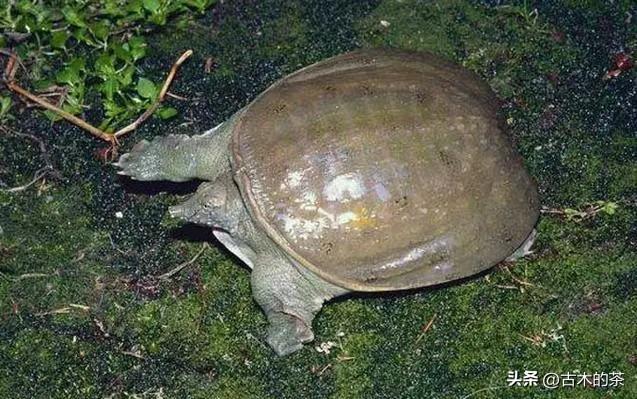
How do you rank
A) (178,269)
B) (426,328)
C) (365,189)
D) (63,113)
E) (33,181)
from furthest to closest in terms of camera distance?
(63,113)
(33,181)
(178,269)
(426,328)
(365,189)

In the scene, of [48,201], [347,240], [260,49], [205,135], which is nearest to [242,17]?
[260,49]

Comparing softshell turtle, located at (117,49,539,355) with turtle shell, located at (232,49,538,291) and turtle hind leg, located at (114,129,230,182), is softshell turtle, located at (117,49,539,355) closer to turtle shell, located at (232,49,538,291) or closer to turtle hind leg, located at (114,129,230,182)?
turtle shell, located at (232,49,538,291)

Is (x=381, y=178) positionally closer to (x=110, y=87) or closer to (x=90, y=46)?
(x=110, y=87)

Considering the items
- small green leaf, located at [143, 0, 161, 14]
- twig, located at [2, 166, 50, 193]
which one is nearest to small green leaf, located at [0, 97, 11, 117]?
twig, located at [2, 166, 50, 193]

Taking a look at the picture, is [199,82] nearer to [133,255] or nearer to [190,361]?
[133,255]

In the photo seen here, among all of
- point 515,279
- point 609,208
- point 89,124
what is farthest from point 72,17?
point 609,208

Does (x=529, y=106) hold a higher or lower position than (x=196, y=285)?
higher

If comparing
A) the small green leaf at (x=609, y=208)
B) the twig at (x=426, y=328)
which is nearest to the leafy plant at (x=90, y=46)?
the twig at (x=426, y=328)

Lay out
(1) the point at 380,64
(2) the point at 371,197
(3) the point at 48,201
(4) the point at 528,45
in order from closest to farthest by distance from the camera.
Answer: (2) the point at 371,197 → (1) the point at 380,64 → (3) the point at 48,201 → (4) the point at 528,45
